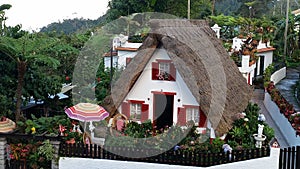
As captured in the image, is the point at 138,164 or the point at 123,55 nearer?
the point at 138,164

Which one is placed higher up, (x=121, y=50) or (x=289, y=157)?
(x=121, y=50)

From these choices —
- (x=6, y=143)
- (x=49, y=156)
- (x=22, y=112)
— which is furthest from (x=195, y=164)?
(x=22, y=112)

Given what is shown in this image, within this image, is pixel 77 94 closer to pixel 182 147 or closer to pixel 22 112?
pixel 22 112

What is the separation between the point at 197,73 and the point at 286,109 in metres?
4.89

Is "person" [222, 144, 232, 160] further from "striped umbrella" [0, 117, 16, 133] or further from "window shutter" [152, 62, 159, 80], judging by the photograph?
"striped umbrella" [0, 117, 16, 133]

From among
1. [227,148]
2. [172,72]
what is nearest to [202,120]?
[227,148]

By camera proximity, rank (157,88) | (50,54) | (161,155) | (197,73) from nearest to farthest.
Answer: (161,155) → (197,73) → (157,88) → (50,54)

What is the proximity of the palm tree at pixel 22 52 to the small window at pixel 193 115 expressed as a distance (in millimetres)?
4501

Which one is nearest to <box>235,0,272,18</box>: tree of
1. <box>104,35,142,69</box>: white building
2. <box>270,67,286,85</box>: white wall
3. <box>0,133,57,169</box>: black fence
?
<box>270,67,286,85</box>: white wall

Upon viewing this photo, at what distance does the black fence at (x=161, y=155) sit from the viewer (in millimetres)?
11406

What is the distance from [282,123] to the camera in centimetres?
1644

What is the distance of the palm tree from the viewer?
1366cm

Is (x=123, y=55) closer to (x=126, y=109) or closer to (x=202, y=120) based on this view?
(x=126, y=109)

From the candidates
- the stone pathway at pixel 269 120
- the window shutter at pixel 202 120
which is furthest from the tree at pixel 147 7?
the window shutter at pixel 202 120
